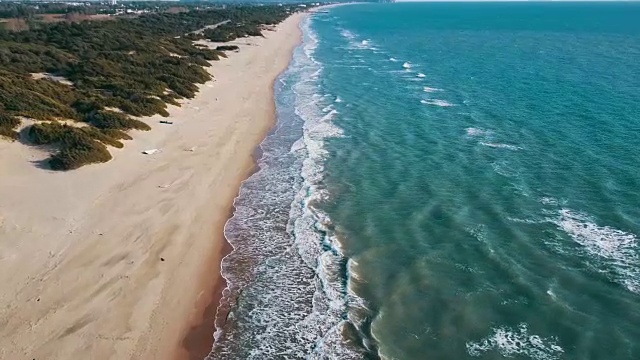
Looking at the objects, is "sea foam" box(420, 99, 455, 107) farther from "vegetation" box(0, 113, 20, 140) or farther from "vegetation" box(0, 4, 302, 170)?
"vegetation" box(0, 113, 20, 140)

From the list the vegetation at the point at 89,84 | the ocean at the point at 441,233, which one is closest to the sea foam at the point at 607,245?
the ocean at the point at 441,233

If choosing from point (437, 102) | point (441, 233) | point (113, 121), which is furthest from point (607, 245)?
point (113, 121)

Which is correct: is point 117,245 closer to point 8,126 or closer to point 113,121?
point 8,126

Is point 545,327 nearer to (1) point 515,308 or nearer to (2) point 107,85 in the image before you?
(1) point 515,308

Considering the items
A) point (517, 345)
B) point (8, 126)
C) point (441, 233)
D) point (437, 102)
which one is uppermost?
point (8, 126)

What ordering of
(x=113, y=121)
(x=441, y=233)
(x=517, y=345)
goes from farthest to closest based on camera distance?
(x=113, y=121) < (x=441, y=233) < (x=517, y=345)

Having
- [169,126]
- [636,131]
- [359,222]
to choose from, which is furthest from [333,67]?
[359,222]

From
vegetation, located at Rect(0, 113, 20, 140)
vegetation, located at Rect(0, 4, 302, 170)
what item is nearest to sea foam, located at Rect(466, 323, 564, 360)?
vegetation, located at Rect(0, 4, 302, 170)

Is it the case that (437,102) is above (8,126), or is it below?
below
